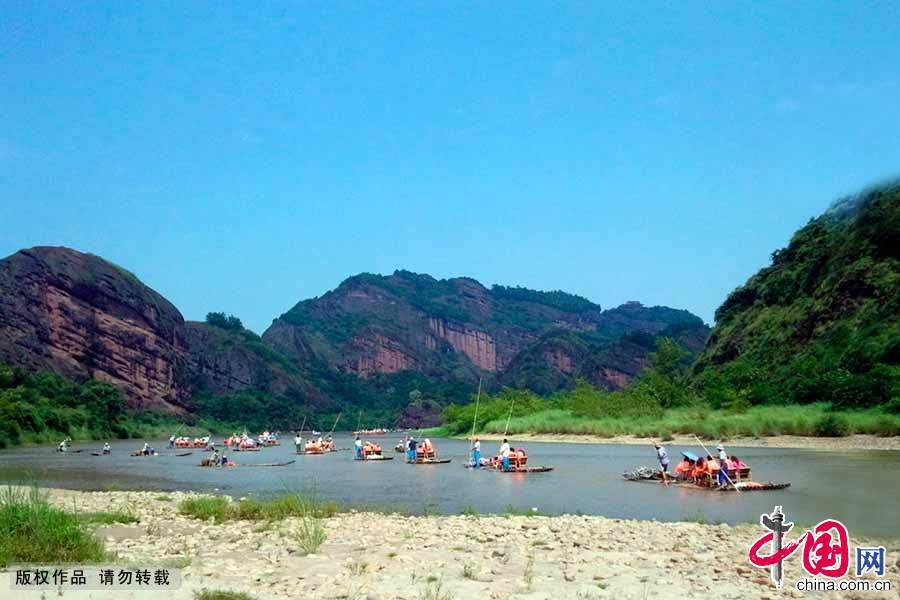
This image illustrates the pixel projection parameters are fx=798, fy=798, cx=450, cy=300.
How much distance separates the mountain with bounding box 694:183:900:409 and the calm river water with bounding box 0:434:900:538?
8779 millimetres

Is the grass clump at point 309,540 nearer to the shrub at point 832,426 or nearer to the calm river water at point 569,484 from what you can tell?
the calm river water at point 569,484

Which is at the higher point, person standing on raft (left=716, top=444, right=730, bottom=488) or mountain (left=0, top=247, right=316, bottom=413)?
mountain (left=0, top=247, right=316, bottom=413)

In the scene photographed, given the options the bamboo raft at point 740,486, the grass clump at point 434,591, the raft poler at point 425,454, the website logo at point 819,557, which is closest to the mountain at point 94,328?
the raft poler at point 425,454

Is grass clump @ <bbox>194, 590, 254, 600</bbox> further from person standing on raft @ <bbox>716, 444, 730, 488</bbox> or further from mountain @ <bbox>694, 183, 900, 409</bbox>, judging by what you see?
mountain @ <bbox>694, 183, 900, 409</bbox>

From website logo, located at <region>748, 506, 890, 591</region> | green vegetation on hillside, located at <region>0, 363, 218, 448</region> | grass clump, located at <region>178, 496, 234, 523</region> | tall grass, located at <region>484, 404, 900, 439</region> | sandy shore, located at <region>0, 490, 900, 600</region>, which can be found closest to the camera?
sandy shore, located at <region>0, 490, 900, 600</region>

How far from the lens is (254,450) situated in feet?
218

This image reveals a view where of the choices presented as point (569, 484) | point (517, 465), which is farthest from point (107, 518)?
point (517, 465)

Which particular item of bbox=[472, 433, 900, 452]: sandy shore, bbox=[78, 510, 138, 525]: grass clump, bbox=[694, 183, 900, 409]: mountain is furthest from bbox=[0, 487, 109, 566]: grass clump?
bbox=[694, 183, 900, 409]: mountain

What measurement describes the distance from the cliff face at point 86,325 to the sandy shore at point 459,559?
109887 millimetres

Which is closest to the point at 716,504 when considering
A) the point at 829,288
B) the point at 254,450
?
the point at 829,288

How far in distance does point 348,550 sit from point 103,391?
89.6m

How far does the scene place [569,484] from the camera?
27.4 meters

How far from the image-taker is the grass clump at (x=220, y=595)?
8.91 meters

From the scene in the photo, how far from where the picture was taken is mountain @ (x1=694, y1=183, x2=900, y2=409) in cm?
4581
